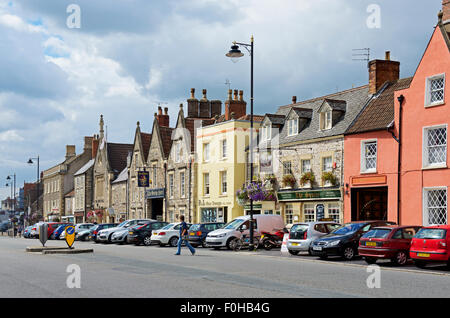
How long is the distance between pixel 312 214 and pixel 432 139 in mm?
9211

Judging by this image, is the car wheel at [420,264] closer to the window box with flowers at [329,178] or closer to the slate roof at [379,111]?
the slate roof at [379,111]

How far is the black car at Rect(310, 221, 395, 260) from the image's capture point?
22031 mm

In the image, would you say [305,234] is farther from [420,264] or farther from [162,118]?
[162,118]

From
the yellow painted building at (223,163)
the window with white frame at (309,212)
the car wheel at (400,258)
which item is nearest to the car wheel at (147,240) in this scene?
the yellow painted building at (223,163)

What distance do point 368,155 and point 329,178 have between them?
8.87 feet

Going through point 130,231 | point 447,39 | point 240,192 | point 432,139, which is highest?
point 447,39

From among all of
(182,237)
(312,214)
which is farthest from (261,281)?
(312,214)

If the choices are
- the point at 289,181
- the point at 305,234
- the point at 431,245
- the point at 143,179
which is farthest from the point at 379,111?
the point at 143,179

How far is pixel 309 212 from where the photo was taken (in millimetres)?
35000

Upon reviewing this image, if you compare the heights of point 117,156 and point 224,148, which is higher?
point 117,156

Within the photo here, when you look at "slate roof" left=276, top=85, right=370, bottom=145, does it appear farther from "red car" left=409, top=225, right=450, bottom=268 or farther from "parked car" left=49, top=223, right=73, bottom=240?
"parked car" left=49, top=223, right=73, bottom=240

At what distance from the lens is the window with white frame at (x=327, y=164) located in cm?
3352

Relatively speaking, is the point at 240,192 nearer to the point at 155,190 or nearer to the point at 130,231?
the point at 130,231
